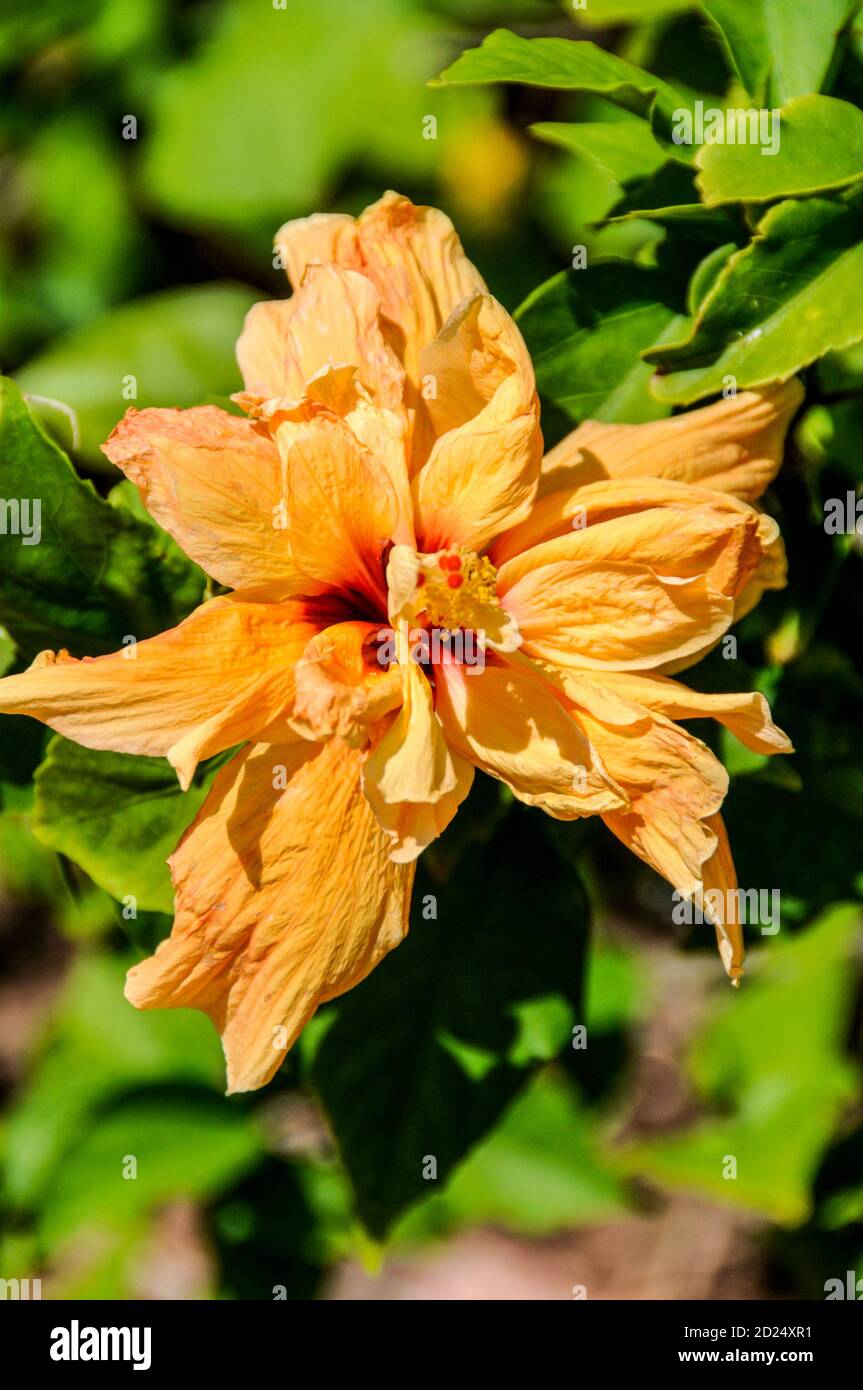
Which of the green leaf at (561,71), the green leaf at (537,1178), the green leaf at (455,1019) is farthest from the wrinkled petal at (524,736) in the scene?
the green leaf at (537,1178)

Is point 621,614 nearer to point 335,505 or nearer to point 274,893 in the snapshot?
point 335,505

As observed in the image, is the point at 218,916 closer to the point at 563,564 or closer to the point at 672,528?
the point at 563,564

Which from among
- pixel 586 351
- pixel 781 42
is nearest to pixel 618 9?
pixel 781 42

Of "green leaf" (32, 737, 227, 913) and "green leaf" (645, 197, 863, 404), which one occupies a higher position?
"green leaf" (645, 197, 863, 404)

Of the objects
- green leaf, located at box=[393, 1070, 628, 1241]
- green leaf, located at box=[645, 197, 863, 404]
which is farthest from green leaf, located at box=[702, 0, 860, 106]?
green leaf, located at box=[393, 1070, 628, 1241]

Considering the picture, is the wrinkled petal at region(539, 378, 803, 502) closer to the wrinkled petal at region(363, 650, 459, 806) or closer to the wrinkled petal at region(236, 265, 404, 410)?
the wrinkled petal at region(236, 265, 404, 410)

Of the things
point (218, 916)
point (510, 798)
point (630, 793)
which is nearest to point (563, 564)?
point (630, 793)
